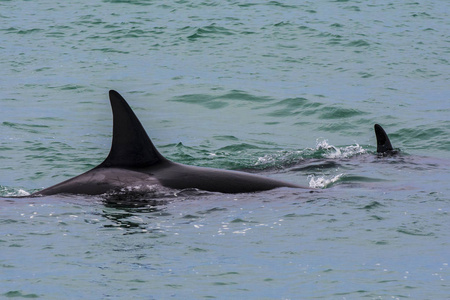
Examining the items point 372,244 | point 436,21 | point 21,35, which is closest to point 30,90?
point 21,35

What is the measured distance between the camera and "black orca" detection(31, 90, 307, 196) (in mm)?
11984

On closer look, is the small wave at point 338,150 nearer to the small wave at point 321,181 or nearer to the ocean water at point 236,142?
the ocean water at point 236,142

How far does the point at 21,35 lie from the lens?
3456cm

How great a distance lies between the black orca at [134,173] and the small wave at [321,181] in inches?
74.4

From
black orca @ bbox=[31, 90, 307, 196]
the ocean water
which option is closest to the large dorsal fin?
black orca @ bbox=[31, 90, 307, 196]

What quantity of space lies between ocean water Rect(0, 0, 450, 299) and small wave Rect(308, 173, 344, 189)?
55 mm

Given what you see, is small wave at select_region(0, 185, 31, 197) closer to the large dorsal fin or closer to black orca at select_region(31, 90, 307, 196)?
black orca at select_region(31, 90, 307, 196)

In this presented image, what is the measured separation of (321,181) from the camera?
14805 millimetres

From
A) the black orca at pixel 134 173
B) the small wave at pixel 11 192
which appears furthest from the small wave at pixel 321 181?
the small wave at pixel 11 192

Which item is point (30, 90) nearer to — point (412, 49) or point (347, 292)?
point (412, 49)

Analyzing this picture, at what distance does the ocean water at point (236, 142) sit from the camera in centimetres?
959

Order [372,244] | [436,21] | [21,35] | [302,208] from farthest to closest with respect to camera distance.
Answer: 1. [436,21]
2. [21,35]
3. [302,208]
4. [372,244]

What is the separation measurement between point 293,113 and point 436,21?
17.5 metres

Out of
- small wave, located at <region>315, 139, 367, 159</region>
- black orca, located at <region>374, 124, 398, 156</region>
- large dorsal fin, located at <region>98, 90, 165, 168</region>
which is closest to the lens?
large dorsal fin, located at <region>98, 90, 165, 168</region>
